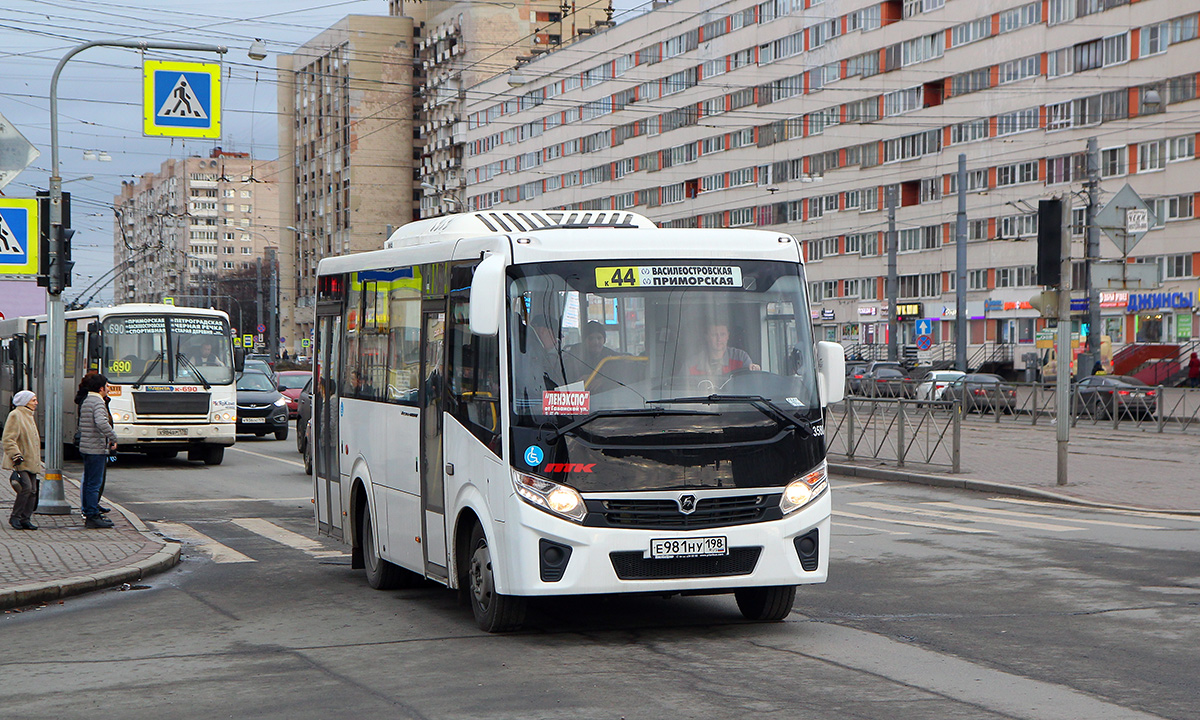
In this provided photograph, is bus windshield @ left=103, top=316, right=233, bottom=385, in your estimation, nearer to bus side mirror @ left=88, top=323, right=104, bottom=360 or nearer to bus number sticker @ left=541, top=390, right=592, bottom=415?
bus side mirror @ left=88, top=323, right=104, bottom=360

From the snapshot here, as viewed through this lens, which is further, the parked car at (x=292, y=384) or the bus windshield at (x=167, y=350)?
the parked car at (x=292, y=384)

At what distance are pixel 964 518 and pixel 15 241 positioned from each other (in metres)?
11.2

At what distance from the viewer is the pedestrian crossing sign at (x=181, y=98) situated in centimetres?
1723

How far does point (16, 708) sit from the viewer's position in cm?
706

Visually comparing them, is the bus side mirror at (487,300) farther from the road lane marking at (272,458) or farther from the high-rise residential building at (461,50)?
the high-rise residential building at (461,50)

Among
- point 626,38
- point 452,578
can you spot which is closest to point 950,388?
point 452,578

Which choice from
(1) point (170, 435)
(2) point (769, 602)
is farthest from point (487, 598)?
(1) point (170, 435)

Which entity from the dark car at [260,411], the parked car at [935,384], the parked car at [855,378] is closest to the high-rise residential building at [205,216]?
the parked car at [855,378]

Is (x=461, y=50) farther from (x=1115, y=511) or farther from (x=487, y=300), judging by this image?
(x=487, y=300)

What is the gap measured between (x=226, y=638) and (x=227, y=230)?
17345 centimetres

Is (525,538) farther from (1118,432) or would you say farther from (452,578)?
(1118,432)

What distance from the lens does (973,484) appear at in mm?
20578

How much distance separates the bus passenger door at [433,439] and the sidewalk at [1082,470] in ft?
35.6

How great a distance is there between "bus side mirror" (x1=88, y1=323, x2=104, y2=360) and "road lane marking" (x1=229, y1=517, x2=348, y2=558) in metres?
6.48
